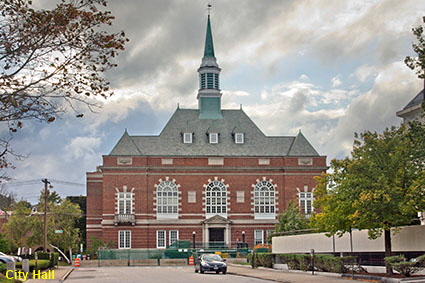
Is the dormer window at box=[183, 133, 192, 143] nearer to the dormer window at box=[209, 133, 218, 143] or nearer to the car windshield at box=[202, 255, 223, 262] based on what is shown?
the dormer window at box=[209, 133, 218, 143]

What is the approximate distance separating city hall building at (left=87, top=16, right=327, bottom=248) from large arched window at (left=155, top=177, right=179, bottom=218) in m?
0.12

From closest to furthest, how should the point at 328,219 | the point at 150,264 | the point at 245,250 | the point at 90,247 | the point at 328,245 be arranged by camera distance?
the point at 328,219 < the point at 328,245 < the point at 150,264 < the point at 245,250 < the point at 90,247

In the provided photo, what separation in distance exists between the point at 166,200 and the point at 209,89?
613 inches

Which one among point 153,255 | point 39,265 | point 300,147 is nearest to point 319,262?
point 39,265

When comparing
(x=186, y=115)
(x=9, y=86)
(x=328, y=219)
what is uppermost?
(x=186, y=115)

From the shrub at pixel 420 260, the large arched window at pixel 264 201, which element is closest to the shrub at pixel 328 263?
the shrub at pixel 420 260

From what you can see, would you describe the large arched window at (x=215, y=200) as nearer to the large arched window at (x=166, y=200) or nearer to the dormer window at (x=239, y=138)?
the large arched window at (x=166, y=200)

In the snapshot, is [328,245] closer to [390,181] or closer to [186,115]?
[390,181]

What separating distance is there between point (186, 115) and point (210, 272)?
1509 inches

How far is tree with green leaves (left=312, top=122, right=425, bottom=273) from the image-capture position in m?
27.4

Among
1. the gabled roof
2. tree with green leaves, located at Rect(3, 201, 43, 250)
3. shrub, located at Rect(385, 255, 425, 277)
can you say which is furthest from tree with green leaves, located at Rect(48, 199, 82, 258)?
shrub, located at Rect(385, 255, 425, 277)

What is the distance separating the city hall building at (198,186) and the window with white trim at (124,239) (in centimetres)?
11

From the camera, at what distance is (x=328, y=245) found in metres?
38.3

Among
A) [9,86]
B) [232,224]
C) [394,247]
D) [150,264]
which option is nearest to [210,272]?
[394,247]
